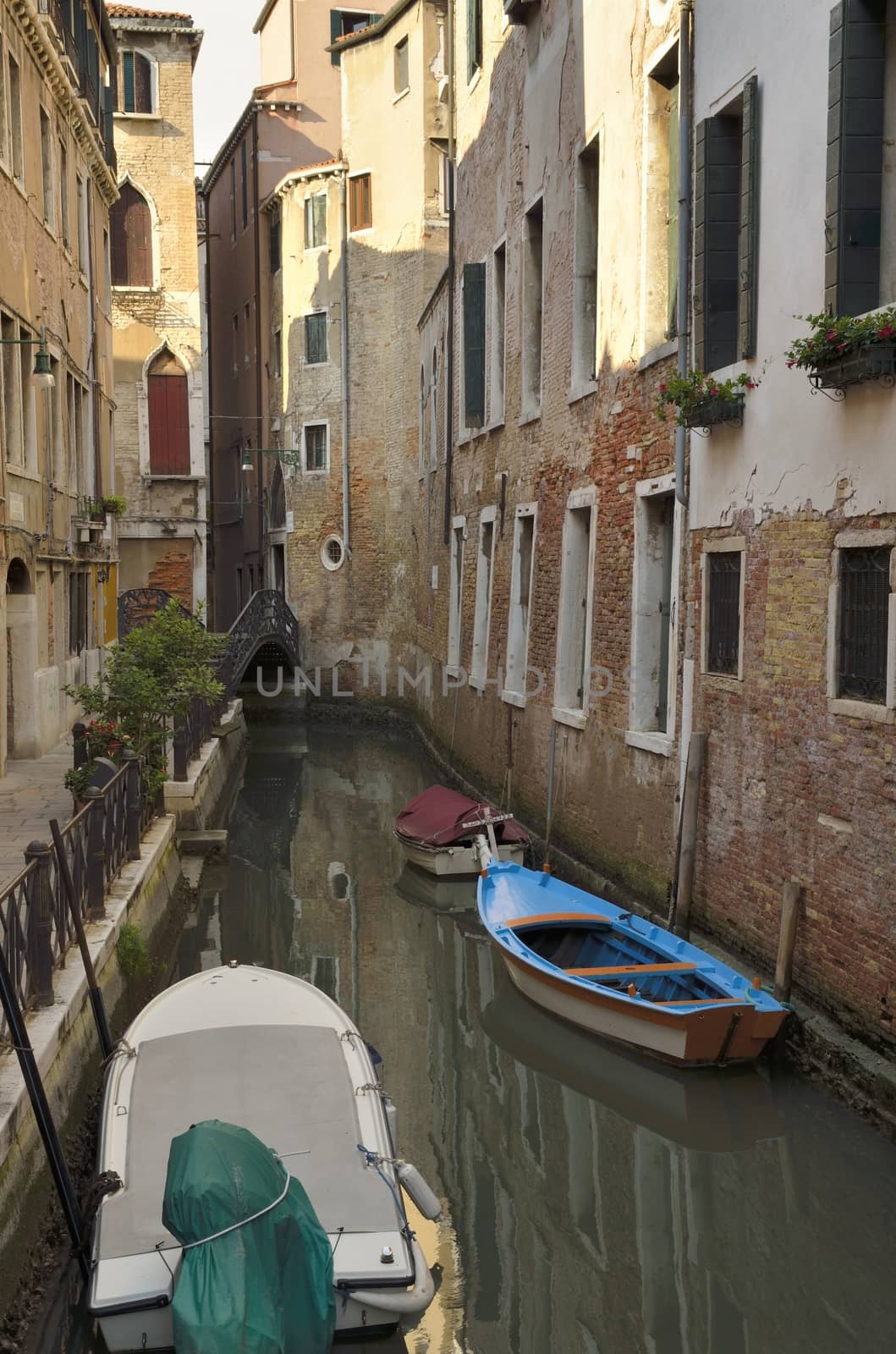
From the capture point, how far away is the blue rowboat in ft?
24.4

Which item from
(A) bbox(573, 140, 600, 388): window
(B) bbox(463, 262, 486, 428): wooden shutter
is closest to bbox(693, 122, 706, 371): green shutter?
(A) bbox(573, 140, 600, 388): window

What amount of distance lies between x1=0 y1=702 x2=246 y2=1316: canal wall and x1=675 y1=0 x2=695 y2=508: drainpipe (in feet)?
14.8

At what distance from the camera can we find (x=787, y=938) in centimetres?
757

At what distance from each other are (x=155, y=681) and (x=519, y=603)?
14.4 ft

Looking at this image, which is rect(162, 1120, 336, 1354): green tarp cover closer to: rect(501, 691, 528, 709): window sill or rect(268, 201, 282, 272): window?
rect(501, 691, 528, 709): window sill

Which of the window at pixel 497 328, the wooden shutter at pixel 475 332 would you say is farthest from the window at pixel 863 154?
the wooden shutter at pixel 475 332

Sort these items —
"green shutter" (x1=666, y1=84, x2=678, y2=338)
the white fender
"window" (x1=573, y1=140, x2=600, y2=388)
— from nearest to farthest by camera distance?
the white fender
"green shutter" (x1=666, y1=84, x2=678, y2=338)
"window" (x1=573, y1=140, x2=600, y2=388)

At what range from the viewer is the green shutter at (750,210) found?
816 cm

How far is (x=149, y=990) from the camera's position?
922 cm

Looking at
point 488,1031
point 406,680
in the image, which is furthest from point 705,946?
point 406,680

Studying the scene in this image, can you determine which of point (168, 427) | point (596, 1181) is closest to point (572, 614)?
point (596, 1181)

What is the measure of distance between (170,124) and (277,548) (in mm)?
8878

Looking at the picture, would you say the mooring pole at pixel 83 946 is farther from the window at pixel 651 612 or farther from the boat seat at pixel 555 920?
the window at pixel 651 612

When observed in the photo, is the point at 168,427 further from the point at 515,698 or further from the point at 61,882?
the point at 61,882
